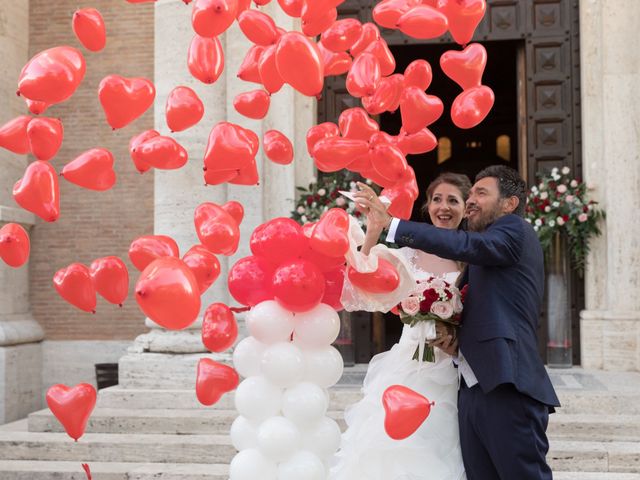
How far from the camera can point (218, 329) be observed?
402cm

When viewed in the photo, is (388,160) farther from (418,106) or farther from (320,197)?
(320,197)

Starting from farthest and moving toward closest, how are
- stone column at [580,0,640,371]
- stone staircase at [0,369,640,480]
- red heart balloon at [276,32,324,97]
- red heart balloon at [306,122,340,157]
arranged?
stone column at [580,0,640,371] < stone staircase at [0,369,640,480] < red heart balloon at [306,122,340,157] < red heart balloon at [276,32,324,97]

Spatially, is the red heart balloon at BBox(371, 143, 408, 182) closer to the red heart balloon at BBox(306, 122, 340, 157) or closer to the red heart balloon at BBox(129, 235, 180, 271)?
the red heart balloon at BBox(306, 122, 340, 157)

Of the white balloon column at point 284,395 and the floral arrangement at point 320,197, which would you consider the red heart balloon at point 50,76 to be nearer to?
the white balloon column at point 284,395

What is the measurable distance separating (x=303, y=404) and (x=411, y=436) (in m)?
0.64

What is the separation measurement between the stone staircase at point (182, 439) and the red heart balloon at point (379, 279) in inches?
122

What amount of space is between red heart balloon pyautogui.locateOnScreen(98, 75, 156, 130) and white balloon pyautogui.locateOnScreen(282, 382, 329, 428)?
68.8 inches

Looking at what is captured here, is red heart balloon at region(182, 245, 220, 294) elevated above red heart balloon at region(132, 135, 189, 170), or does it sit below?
below

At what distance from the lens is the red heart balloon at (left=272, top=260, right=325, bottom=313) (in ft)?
11.8

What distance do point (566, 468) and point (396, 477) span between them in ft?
8.92

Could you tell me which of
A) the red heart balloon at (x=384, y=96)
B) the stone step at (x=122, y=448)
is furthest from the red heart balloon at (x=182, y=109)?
the stone step at (x=122, y=448)

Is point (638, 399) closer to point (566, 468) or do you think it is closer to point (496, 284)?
point (566, 468)

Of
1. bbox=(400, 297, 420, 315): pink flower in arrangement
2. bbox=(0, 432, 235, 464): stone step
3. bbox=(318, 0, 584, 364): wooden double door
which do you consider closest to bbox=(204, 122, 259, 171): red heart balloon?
bbox=(400, 297, 420, 315): pink flower in arrangement

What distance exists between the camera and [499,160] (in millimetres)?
18719
